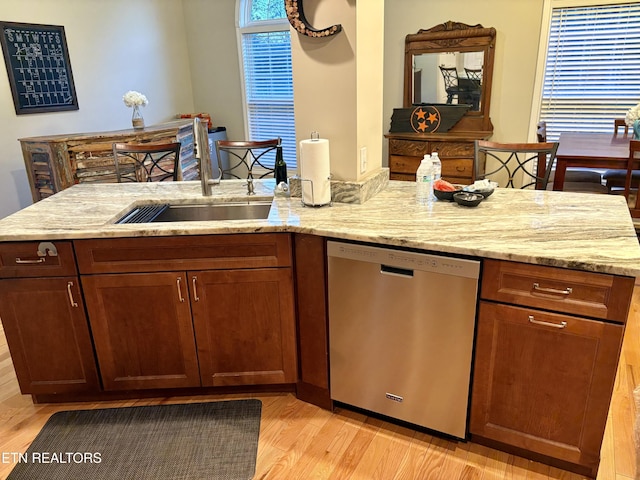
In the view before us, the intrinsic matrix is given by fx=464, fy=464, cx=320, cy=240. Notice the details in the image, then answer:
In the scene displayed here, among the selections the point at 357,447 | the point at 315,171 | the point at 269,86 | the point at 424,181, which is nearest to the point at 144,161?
the point at 315,171

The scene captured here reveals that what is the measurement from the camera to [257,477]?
1837 mm

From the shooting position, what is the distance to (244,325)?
2.10 m

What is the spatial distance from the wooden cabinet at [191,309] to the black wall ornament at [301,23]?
93cm

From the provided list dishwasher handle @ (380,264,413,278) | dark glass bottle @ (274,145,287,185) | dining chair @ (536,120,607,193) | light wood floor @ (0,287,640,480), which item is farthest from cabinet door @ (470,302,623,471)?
dining chair @ (536,120,607,193)

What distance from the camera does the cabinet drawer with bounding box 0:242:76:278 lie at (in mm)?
1962

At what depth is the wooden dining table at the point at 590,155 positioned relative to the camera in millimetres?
3215

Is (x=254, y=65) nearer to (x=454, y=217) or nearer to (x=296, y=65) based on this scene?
(x=296, y=65)

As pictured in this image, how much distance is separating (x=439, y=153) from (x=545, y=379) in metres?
3.00

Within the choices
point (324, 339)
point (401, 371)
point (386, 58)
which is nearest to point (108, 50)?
point (386, 58)

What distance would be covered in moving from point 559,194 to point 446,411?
1205 mm

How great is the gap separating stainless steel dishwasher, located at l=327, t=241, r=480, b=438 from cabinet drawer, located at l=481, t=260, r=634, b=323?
79mm

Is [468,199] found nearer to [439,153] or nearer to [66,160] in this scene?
[439,153]

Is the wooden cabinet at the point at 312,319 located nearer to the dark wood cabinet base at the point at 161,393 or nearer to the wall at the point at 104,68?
the dark wood cabinet base at the point at 161,393

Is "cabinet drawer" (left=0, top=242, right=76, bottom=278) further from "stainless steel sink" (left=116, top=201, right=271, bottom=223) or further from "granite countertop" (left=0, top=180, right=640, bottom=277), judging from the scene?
"stainless steel sink" (left=116, top=201, right=271, bottom=223)
